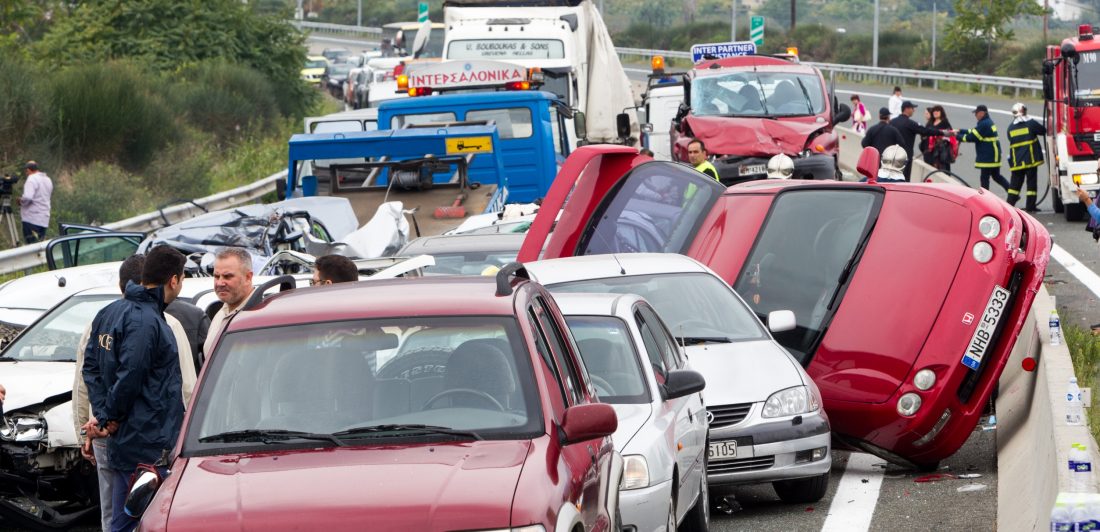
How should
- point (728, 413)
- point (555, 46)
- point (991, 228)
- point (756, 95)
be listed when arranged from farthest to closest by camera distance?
point (555, 46), point (756, 95), point (991, 228), point (728, 413)

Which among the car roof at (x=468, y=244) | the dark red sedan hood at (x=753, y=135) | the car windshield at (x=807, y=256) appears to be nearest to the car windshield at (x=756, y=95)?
the dark red sedan hood at (x=753, y=135)

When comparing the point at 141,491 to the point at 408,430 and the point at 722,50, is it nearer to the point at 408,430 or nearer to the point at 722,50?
the point at 408,430

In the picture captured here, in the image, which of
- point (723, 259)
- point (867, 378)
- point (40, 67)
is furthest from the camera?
point (40, 67)

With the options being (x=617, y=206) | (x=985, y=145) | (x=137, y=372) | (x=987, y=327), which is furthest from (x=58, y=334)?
→ (x=985, y=145)

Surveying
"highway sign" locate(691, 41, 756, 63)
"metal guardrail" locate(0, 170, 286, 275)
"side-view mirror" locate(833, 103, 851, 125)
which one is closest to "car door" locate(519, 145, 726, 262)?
"metal guardrail" locate(0, 170, 286, 275)

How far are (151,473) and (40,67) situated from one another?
3108 cm

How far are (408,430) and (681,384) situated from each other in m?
2.29

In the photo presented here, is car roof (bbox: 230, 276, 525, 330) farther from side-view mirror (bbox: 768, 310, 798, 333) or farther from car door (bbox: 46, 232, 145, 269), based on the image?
car door (bbox: 46, 232, 145, 269)

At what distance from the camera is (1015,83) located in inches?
1998

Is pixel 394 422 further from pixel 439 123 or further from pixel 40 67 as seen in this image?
pixel 40 67

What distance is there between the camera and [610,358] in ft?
26.8

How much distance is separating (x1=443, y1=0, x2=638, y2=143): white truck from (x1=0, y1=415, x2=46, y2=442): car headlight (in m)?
17.3

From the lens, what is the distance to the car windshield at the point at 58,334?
34.7ft

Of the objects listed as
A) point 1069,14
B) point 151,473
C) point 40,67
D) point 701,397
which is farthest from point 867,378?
point 1069,14
